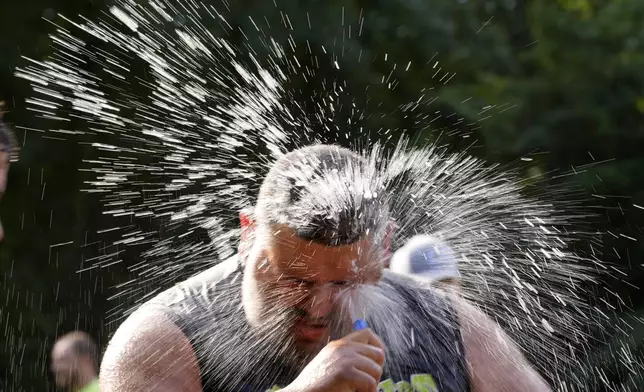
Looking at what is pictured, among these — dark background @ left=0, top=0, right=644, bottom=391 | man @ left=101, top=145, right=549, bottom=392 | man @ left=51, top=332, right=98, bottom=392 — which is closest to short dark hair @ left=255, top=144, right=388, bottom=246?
man @ left=101, top=145, right=549, bottom=392

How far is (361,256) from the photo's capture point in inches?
101

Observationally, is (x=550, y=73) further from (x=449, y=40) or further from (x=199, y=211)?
(x=199, y=211)

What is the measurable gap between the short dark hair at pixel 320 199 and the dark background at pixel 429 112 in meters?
2.83

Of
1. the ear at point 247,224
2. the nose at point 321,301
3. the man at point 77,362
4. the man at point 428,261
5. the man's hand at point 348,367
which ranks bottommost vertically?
the man at point 77,362

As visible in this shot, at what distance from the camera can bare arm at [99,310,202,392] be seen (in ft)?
7.64

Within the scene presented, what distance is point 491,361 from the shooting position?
8.46 feet

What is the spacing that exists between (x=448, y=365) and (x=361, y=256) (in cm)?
35

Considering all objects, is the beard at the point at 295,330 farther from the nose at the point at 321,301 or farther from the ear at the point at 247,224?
the ear at the point at 247,224

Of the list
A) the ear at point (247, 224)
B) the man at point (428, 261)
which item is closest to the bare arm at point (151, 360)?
the ear at point (247, 224)

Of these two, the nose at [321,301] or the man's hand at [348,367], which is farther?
the nose at [321,301]

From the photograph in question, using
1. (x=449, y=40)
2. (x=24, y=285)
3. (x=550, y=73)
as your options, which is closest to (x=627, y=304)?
(x=550, y=73)

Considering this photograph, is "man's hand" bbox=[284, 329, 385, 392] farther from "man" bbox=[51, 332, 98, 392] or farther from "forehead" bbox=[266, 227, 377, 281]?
"man" bbox=[51, 332, 98, 392]

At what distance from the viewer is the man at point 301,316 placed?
239 cm

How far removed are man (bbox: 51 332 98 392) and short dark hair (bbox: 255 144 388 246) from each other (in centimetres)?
223
